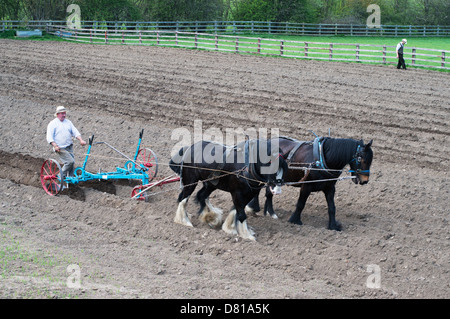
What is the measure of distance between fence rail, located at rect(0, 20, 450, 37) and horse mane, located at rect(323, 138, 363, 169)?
3007 cm

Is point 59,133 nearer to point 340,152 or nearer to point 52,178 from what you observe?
point 52,178

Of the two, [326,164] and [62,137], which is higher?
[62,137]

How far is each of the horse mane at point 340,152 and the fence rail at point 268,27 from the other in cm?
3007

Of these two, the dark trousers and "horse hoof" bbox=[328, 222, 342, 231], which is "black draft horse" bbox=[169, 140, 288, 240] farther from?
the dark trousers

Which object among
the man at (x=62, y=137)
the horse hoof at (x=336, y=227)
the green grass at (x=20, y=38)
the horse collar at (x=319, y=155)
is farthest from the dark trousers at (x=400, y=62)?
the green grass at (x=20, y=38)

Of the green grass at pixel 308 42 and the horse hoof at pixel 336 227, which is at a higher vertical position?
the green grass at pixel 308 42

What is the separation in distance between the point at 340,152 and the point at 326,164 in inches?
11.2

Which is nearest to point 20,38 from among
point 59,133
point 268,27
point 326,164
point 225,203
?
point 268,27

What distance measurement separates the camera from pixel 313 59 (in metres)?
26.8

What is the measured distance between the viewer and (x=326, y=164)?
936cm

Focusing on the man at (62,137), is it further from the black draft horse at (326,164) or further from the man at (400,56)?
the man at (400,56)

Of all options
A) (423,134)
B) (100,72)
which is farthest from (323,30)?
(423,134)

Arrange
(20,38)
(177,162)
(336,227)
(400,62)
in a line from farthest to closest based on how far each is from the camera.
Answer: (20,38), (400,62), (177,162), (336,227)

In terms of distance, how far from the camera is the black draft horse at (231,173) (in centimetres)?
876
